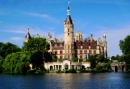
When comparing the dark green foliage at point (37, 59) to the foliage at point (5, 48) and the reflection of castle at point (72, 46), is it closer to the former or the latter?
the reflection of castle at point (72, 46)

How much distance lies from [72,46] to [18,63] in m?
29.2

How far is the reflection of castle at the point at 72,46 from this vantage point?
107812mm

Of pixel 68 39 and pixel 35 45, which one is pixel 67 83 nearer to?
pixel 35 45

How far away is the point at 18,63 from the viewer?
82.8 m

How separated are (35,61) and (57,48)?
1957 cm

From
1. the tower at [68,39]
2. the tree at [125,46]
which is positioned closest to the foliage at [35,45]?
the tower at [68,39]

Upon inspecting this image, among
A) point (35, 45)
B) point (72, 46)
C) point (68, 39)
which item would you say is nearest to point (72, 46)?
point (72, 46)

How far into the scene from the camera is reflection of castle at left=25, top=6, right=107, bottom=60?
10781 cm

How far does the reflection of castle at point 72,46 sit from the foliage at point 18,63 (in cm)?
2354

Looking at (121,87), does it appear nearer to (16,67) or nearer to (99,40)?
(16,67)

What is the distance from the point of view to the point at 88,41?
4491 inches

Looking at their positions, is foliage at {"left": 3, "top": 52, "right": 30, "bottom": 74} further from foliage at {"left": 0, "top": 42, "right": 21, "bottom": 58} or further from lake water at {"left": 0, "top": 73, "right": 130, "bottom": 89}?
foliage at {"left": 0, "top": 42, "right": 21, "bottom": 58}

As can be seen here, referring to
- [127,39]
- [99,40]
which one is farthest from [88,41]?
[127,39]

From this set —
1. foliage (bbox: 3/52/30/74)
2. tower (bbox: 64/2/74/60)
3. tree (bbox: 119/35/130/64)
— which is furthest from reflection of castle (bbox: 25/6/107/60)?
foliage (bbox: 3/52/30/74)
